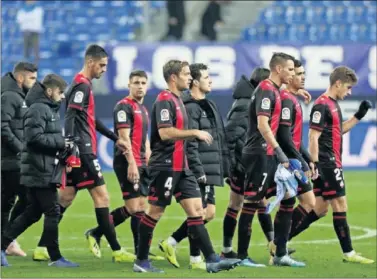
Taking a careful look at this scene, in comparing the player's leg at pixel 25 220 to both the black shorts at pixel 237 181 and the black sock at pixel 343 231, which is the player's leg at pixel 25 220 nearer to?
the black shorts at pixel 237 181

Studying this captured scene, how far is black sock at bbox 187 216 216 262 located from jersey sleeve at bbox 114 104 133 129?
184 centimetres

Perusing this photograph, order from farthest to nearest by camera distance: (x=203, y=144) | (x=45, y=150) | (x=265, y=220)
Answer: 1. (x=265, y=220)
2. (x=203, y=144)
3. (x=45, y=150)

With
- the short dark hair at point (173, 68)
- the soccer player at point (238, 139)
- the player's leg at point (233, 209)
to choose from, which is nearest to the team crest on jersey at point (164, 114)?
the short dark hair at point (173, 68)

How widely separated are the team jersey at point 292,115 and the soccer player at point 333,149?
0.68 ft

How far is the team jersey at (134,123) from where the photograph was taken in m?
12.0

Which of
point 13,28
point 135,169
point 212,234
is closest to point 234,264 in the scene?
point 135,169

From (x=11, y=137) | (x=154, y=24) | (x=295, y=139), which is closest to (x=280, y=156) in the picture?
(x=295, y=139)

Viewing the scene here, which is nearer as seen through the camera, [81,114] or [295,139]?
[81,114]

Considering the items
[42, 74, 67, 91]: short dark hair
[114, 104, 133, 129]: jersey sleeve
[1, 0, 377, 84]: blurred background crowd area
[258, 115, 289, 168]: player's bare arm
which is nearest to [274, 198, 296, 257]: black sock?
[258, 115, 289, 168]: player's bare arm

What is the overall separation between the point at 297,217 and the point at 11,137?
9.98 feet

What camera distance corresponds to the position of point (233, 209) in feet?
39.9

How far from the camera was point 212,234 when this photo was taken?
14.6 metres

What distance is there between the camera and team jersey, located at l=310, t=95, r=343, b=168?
11.9m

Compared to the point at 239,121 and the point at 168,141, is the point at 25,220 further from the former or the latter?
the point at 239,121
